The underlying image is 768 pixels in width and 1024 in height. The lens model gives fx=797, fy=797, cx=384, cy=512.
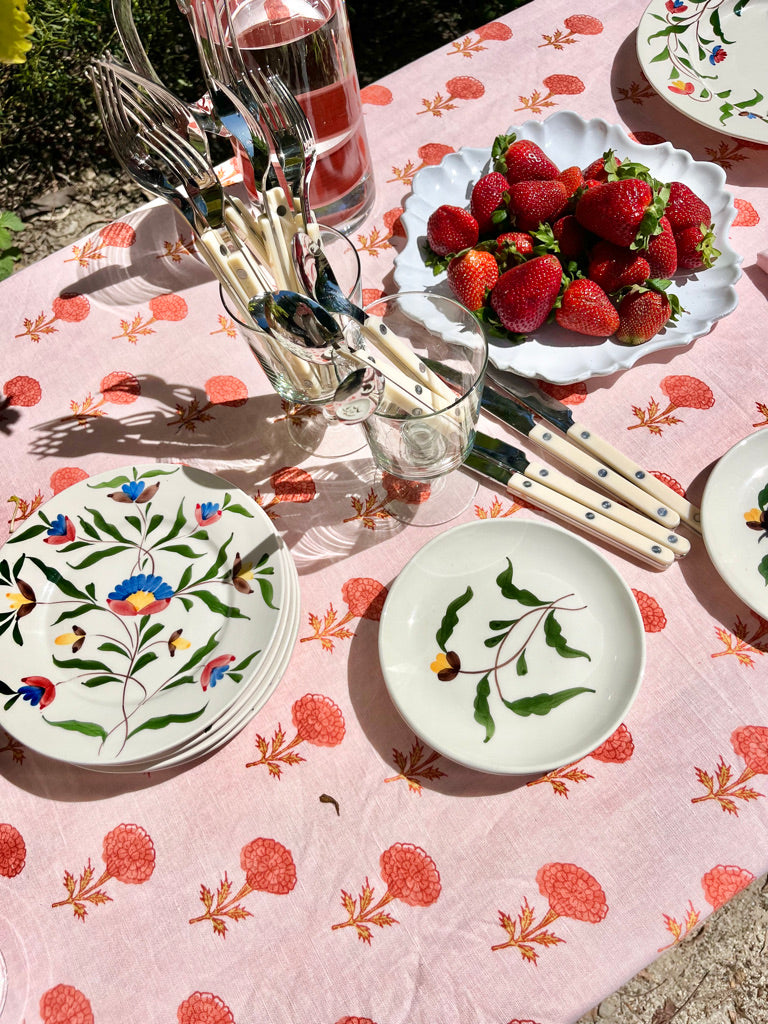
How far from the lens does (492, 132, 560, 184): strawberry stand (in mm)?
879

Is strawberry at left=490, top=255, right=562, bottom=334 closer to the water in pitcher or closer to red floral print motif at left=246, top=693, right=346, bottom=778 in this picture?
the water in pitcher

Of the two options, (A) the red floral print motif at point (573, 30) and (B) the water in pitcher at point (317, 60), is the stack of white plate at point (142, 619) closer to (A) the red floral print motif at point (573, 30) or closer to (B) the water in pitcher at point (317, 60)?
(B) the water in pitcher at point (317, 60)

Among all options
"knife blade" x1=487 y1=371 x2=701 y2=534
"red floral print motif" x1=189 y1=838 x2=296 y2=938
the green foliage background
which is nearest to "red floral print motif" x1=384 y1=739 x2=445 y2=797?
"red floral print motif" x1=189 y1=838 x2=296 y2=938

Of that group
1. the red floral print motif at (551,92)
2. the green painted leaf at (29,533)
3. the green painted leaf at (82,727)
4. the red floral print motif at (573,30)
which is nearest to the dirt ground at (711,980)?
Answer: the green painted leaf at (82,727)

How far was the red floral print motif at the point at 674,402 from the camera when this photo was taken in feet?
2.65

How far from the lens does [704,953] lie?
44.3 inches

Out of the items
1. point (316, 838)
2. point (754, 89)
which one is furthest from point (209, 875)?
point (754, 89)

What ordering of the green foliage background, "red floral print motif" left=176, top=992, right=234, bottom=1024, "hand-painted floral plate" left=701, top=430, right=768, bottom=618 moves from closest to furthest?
1. "red floral print motif" left=176, top=992, right=234, bottom=1024
2. "hand-painted floral plate" left=701, top=430, right=768, bottom=618
3. the green foliage background

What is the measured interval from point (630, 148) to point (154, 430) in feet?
2.13

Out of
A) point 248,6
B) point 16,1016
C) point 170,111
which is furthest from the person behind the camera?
A: point 248,6

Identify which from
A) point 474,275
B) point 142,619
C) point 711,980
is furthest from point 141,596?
point 711,980

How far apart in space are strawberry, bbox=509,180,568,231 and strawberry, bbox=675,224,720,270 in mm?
129

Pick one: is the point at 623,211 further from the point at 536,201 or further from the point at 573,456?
the point at 573,456

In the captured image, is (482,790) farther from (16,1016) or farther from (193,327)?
(193,327)
